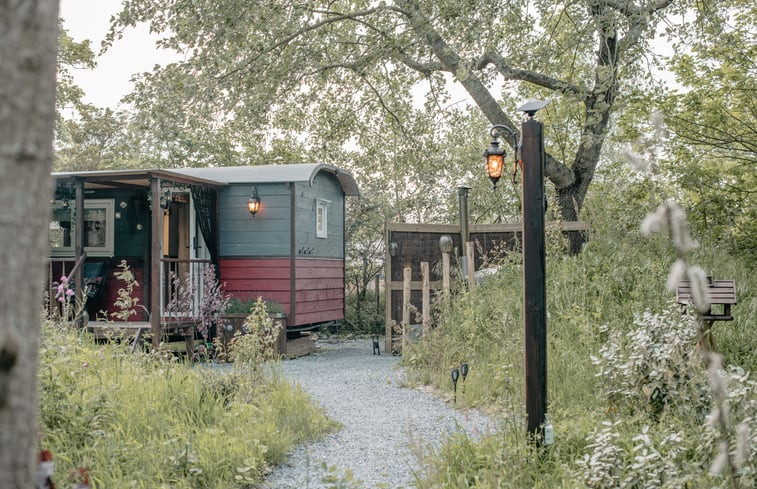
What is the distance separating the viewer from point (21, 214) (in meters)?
0.99

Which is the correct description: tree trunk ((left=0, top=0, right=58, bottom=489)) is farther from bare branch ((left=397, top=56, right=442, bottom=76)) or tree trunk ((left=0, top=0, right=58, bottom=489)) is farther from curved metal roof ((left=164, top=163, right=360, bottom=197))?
bare branch ((left=397, top=56, right=442, bottom=76))

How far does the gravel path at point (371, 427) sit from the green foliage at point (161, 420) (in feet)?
0.66

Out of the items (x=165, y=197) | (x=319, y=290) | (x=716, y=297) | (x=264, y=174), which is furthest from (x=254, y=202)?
(x=716, y=297)

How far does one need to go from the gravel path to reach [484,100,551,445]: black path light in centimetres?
41

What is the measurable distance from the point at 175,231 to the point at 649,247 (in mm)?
7368

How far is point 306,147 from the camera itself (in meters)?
17.5

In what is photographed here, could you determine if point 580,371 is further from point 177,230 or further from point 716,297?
point 177,230

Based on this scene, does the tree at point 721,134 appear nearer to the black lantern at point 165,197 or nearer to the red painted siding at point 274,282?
Result: the red painted siding at point 274,282

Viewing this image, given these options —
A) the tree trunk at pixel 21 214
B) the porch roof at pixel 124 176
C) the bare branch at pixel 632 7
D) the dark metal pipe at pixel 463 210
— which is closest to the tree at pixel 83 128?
the porch roof at pixel 124 176

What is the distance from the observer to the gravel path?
432cm

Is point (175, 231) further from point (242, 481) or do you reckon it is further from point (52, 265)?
point (242, 481)

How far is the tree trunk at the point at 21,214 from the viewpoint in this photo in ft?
3.22

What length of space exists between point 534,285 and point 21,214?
3.34 metres

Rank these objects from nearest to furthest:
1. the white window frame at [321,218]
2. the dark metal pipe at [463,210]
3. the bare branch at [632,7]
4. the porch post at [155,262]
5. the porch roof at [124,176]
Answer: the bare branch at [632,7] < the porch post at [155,262] < the porch roof at [124,176] < the dark metal pipe at [463,210] < the white window frame at [321,218]
